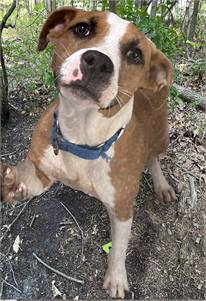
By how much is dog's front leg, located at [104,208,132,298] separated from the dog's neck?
0.47m

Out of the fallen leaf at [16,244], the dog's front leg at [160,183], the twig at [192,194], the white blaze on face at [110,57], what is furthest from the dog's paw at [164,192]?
the white blaze on face at [110,57]

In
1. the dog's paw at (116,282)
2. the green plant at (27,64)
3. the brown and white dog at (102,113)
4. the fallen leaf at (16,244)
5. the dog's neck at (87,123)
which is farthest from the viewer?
the green plant at (27,64)

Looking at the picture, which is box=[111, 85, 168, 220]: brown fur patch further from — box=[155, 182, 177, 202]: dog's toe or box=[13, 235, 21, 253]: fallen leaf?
box=[13, 235, 21, 253]: fallen leaf

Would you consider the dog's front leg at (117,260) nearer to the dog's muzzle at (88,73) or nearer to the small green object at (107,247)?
the small green object at (107,247)

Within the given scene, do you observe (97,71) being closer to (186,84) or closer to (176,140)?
(176,140)

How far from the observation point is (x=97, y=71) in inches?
74.9

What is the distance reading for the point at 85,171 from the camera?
8.18 feet

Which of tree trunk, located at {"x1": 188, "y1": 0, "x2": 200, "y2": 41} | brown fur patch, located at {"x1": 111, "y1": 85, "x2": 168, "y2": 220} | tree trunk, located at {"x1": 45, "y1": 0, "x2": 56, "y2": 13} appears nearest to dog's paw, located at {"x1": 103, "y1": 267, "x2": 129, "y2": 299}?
brown fur patch, located at {"x1": 111, "y1": 85, "x2": 168, "y2": 220}

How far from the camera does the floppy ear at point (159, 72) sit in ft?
8.06

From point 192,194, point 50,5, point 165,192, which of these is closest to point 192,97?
point 192,194

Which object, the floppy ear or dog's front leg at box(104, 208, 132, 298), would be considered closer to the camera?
the floppy ear

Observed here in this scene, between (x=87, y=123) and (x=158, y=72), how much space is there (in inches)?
19.4

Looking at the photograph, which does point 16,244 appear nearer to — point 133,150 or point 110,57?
point 133,150

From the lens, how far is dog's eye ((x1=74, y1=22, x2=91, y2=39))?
86.3 inches
